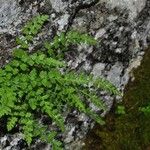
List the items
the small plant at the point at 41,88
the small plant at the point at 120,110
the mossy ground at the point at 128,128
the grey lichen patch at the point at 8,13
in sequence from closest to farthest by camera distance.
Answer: the small plant at the point at 41,88 < the mossy ground at the point at 128,128 < the small plant at the point at 120,110 < the grey lichen patch at the point at 8,13

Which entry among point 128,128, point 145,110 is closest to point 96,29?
point 145,110

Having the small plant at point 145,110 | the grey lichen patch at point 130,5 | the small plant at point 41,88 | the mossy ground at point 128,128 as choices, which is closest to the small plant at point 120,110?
the mossy ground at point 128,128

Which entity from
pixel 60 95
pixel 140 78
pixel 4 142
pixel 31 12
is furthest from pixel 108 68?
pixel 4 142

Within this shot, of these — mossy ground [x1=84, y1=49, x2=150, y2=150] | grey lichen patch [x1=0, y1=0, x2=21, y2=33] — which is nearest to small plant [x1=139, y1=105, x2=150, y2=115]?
mossy ground [x1=84, y1=49, x2=150, y2=150]

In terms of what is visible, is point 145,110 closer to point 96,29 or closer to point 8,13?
point 96,29

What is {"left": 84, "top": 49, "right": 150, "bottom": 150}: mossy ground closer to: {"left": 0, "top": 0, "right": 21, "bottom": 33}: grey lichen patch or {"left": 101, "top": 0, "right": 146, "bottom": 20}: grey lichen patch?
{"left": 101, "top": 0, "right": 146, "bottom": 20}: grey lichen patch

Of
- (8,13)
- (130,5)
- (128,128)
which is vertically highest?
(8,13)

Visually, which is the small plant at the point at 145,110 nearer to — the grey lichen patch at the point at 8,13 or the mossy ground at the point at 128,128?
the mossy ground at the point at 128,128
